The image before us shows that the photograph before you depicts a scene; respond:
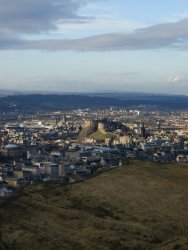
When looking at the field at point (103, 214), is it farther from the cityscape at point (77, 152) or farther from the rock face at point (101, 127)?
the rock face at point (101, 127)

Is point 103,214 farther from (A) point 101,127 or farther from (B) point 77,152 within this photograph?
(A) point 101,127

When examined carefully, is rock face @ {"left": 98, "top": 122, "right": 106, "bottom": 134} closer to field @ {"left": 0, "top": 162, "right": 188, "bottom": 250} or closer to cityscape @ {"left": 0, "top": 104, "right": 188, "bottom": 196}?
cityscape @ {"left": 0, "top": 104, "right": 188, "bottom": 196}

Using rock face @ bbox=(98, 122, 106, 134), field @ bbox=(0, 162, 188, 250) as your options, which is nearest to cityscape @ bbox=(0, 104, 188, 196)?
rock face @ bbox=(98, 122, 106, 134)

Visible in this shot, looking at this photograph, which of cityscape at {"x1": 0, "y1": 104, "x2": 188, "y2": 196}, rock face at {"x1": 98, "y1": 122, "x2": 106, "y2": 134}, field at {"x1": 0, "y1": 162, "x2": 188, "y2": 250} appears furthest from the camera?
rock face at {"x1": 98, "y1": 122, "x2": 106, "y2": 134}

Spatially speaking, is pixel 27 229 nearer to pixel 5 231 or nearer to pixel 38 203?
pixel 5 231

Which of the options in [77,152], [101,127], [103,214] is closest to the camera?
[103,214]

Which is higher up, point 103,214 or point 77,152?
point 103,214

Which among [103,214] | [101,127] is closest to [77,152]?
[101,127]

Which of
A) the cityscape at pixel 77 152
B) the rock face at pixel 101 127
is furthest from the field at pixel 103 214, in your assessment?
the rock face at pixel 101 127

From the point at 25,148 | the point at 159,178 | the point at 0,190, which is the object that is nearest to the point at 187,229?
the point at 159,178
